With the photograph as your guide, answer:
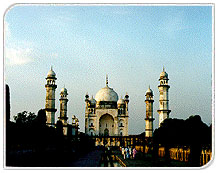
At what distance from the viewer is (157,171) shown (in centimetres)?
556

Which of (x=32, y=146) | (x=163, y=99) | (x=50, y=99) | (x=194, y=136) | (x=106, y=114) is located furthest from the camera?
(x=106, y=114)

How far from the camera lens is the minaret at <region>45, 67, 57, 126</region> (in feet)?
61.4

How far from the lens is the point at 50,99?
19156 millimetres

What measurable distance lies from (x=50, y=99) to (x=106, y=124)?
12.7 m

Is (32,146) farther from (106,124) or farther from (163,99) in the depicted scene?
(106,124)

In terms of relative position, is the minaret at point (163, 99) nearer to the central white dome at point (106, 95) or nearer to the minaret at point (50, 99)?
the minaret at point (50, 99)

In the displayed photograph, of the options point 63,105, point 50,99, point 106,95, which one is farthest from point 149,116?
point 106,95

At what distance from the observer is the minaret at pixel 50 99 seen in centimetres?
1872

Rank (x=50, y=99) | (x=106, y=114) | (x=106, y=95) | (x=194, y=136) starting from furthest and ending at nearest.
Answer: (x=106, y=95)
(x=106, y=114)
(x=50, y=99)
(x=194, y=136)

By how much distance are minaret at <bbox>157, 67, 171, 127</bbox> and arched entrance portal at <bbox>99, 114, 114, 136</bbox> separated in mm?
10758

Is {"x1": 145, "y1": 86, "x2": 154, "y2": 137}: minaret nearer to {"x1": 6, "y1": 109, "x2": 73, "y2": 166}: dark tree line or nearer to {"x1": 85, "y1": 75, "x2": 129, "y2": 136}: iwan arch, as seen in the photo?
{"x1": 85, "y1": 75, "x2": 129, "y2": 136}: iwan arch

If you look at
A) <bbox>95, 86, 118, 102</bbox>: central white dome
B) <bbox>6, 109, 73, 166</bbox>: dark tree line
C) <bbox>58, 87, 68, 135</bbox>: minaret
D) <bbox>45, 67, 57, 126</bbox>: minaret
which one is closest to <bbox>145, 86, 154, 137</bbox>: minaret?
<bbox>58, 87, 68, 135</bbox>: minaret

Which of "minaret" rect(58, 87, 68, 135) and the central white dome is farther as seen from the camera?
the central white dome

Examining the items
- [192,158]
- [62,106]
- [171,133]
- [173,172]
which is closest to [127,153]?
[171,133]
